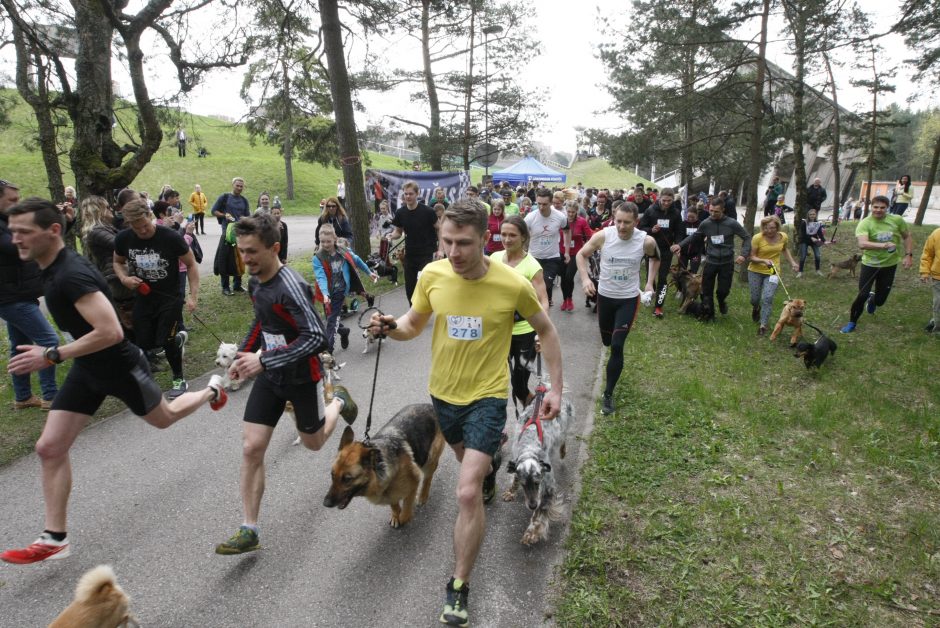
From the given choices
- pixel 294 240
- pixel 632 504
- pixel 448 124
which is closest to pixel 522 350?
pixel 632 504

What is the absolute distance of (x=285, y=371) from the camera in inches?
132

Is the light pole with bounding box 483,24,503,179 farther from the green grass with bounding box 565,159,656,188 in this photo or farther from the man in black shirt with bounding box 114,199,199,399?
the green grass with bounding box 565,159,656,188

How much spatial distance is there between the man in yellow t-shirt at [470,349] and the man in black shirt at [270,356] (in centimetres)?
57

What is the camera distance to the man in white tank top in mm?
5641

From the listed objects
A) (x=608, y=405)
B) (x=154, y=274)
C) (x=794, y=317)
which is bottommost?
(x=608, y=405)

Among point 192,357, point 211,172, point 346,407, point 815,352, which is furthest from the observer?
point 211,172

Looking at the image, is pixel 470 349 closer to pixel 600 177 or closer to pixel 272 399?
pixel 272 399

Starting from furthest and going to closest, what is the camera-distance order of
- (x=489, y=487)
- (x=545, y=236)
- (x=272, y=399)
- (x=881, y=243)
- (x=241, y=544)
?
(x=545, y=236), (x=881, y=243), (x=489, y=487), (x=272, y=399), (x=241, y=544)

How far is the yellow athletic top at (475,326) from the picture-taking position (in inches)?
120

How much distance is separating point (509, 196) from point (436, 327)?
1595 cm

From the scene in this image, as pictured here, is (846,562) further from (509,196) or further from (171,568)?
(509,196)

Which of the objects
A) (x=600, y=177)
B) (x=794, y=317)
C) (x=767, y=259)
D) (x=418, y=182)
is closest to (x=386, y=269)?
(x=418, y=182)

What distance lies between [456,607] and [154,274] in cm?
493

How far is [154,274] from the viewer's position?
5.71 m
